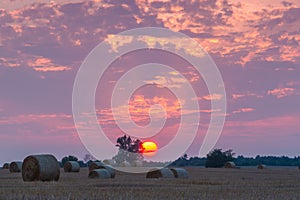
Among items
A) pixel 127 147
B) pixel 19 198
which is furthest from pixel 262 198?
pixel 127 147

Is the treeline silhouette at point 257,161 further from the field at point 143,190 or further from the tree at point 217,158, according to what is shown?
the field at point 143,190

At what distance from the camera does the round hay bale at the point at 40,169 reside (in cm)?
3275

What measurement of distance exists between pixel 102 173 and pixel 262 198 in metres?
20.1

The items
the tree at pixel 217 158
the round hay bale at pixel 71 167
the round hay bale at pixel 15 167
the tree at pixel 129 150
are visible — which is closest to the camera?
the round hay bale at pixel 15 167

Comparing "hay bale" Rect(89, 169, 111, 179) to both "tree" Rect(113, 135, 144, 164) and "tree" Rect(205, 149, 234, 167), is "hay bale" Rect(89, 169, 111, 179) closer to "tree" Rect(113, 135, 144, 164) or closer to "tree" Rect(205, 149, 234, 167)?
"tree" Rect(205, 149, 234, 167)

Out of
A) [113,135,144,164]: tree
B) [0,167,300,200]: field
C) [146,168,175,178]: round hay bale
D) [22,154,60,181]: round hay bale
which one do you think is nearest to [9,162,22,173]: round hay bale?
[146,168,175,178]: round hay bale

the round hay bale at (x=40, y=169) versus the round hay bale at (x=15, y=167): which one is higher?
the round hay bale at (x=15, y=167)

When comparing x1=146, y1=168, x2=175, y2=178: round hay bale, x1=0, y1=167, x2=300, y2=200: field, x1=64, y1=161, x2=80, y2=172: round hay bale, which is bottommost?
x1=0, y1=167, x2=300, y2=200: field

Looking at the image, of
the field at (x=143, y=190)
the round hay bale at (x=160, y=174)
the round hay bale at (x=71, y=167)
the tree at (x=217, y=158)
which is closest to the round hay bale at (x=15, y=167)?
the round hay bale at (x=71, y=167)

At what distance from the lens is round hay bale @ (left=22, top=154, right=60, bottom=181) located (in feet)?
107

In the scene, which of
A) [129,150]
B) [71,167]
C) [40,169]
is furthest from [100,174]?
[129,150]

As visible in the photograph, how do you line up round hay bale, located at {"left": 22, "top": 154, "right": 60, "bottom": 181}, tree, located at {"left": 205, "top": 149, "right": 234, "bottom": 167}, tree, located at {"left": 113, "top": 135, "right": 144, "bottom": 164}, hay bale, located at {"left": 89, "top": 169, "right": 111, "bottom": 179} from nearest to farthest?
round hay bale, located at {"left": 22, "top": 154, "right": 60, "bottom": 181} → hay bale, located at {"left": 89, "top": 169, "right": 111, "bottom": 179} → tree, located at {"left": 205, "top": 149, "right": 234, "bottom": 167} → tree, located at {"left": 113, "top": 135, "right": 144, "bottom": 164}

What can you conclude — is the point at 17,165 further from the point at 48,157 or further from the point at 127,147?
the point at 127,147

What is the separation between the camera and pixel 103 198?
16.5 meters
